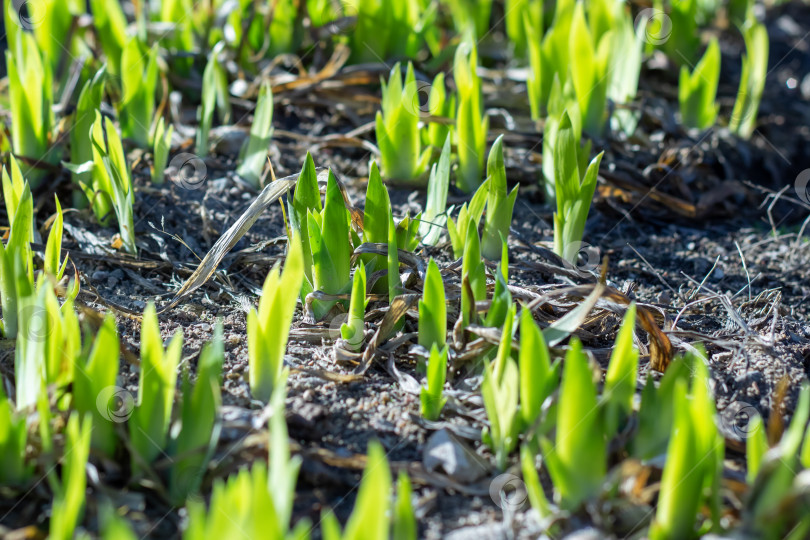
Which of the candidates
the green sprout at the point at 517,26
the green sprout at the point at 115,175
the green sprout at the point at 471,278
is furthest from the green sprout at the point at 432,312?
the green sprout at the point at 517,26

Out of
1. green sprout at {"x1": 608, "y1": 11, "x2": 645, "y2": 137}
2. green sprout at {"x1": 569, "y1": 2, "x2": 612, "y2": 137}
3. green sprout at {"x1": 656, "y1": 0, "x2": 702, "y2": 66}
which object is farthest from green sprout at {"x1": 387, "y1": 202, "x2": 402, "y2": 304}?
green sprout at {"x1": 656, "y1": 0, "x2": 702, "y2": 66}

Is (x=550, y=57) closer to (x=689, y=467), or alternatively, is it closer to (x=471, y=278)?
(x=471, y=278)

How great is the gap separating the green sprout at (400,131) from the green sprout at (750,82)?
3.57 ft

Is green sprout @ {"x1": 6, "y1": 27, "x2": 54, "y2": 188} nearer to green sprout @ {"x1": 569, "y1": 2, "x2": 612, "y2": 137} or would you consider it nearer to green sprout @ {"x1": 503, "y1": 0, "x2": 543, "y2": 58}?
green sprout @ {"x1": 569, "y1": 2, "x2": 612, "y2": 137}

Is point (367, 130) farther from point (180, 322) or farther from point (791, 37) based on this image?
point (791, 37)

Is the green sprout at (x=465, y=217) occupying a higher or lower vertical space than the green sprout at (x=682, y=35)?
lower

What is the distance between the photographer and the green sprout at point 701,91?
2246mm

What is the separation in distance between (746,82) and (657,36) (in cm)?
46

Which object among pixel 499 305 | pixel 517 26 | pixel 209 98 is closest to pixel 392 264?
pixel 499 305

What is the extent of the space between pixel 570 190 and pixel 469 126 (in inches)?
13.7

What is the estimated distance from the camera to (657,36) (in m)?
2.72

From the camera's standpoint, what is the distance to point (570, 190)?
1.65m

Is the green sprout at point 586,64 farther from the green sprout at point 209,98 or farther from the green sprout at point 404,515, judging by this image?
the green sprout at point 404,515

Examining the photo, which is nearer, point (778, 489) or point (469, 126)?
point (778, 489)
